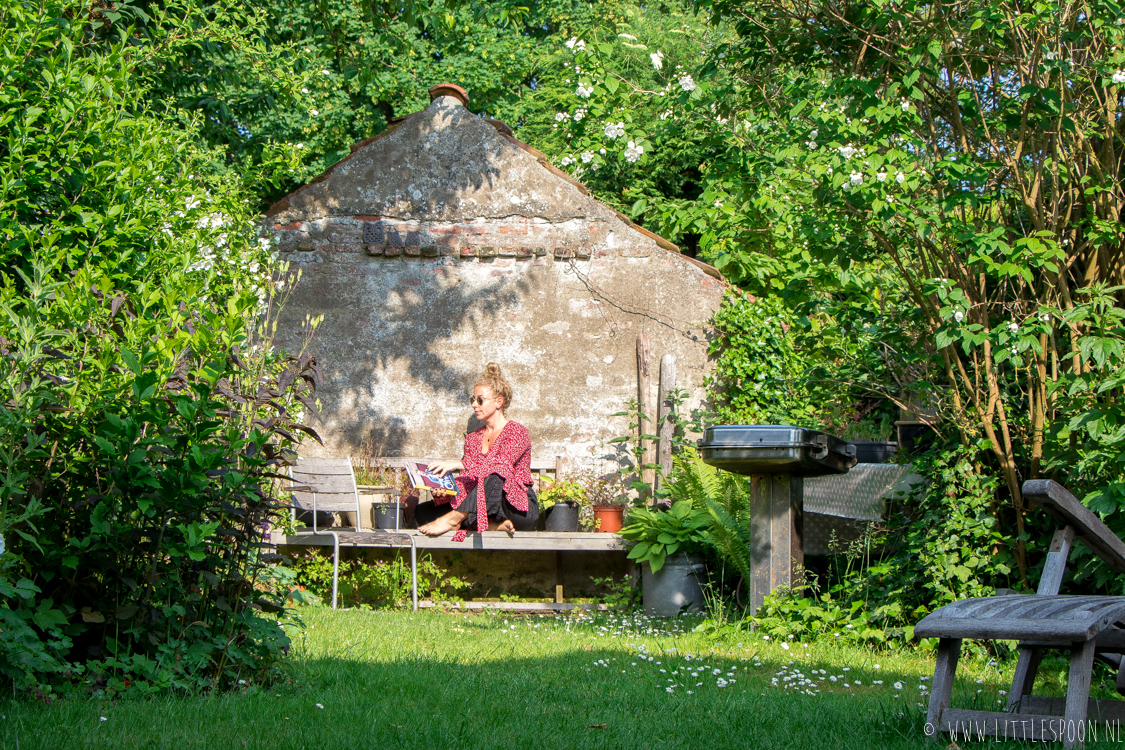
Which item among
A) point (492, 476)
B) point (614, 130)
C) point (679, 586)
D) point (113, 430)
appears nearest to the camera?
point (113, 430)

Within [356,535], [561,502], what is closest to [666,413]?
[561,502]

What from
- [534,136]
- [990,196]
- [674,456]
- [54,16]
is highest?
[534,136]

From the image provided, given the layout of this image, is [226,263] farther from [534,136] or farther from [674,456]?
[534,136]

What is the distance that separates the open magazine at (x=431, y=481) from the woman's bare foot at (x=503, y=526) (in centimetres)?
42

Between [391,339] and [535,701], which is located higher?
[391,339]

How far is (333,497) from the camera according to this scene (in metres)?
7.58

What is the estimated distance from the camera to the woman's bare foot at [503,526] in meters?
7.69

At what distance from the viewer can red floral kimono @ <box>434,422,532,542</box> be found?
7.80 meters

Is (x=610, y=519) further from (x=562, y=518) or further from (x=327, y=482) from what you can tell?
(x=327, y=482)

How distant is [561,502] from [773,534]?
2651 mm

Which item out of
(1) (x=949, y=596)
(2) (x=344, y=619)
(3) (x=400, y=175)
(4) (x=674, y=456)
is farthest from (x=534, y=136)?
(1) (x=949, y=596)

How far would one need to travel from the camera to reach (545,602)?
823cm

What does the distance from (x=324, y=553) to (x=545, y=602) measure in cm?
197

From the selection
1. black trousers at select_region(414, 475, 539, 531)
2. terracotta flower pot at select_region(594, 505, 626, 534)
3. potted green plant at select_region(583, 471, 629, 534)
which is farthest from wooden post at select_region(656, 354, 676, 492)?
black trousers at select_region(414, 475, 539, 531)
